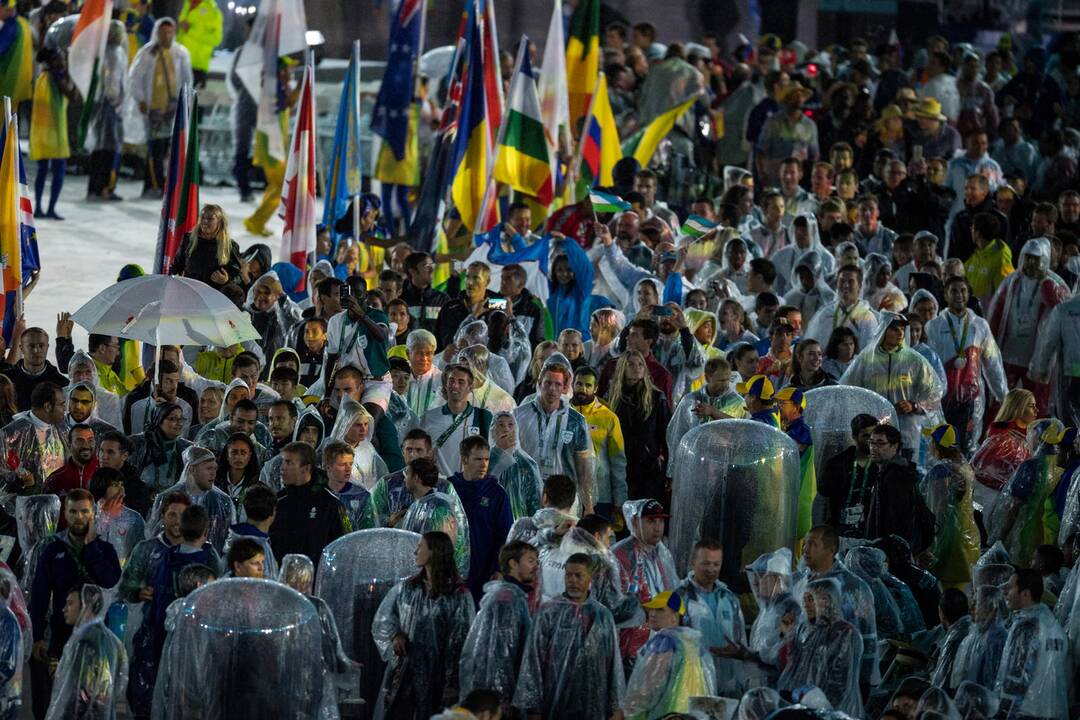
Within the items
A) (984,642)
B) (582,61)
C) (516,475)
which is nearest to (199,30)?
(582,61)

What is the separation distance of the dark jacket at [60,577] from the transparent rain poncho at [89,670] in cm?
78

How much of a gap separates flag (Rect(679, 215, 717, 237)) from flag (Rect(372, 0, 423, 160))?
4.16 meters

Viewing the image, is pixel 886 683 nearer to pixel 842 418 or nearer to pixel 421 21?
pixel 842 418

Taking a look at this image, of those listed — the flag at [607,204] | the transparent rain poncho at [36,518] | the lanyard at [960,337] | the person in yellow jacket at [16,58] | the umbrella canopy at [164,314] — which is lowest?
the transparent rain poncho at [36,518]

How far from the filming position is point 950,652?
34.3 ft

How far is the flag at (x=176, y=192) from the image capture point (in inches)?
616

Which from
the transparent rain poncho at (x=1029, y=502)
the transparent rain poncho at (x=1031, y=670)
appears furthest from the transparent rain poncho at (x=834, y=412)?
the transparent rain poncho at (x=1031, y=670)

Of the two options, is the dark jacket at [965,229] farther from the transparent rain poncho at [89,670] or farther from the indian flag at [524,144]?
the transparent rain poncho at [89,670]

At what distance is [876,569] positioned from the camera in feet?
36.6

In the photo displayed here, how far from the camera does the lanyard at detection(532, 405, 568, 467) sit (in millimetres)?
12938

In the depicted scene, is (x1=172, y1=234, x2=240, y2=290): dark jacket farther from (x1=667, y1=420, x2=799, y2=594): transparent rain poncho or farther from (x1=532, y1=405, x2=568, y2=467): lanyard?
(x1=667, y1=420, x2=799, y2=594): transparent rain poncho

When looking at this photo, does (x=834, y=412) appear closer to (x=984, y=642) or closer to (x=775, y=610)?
(x=775, y=610)

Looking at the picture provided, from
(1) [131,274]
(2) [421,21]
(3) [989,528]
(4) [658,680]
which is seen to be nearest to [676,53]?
(2) [421,21]

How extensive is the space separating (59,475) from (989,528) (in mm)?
5466
